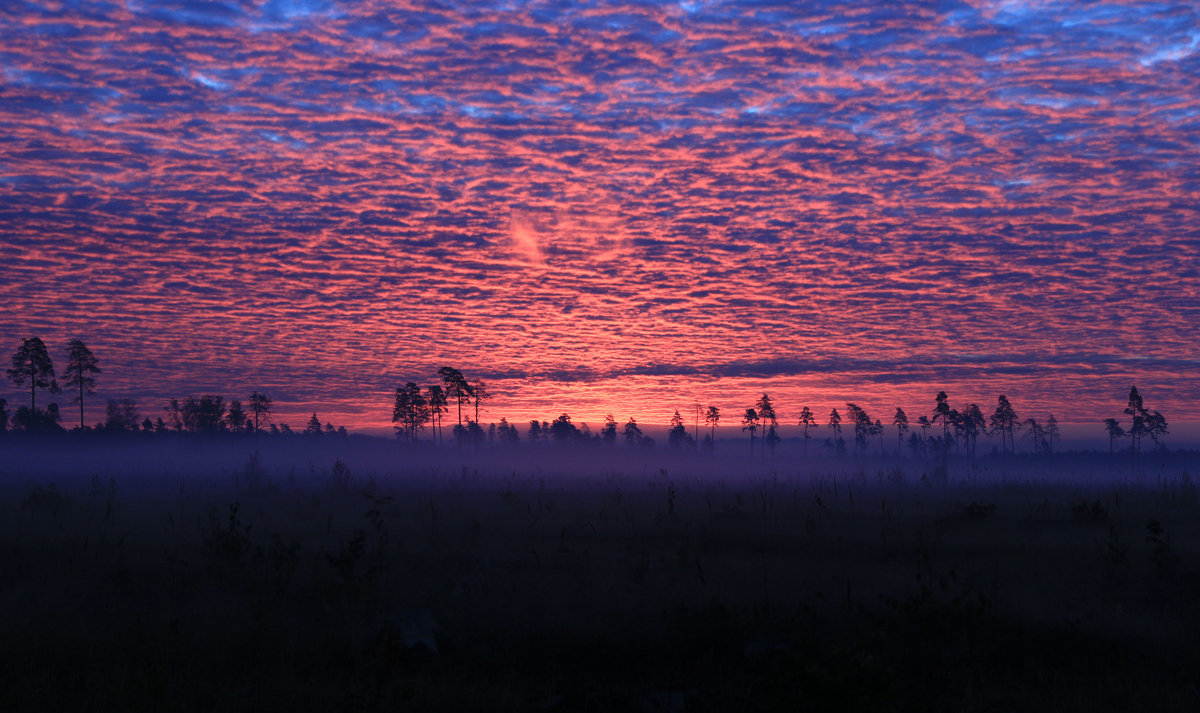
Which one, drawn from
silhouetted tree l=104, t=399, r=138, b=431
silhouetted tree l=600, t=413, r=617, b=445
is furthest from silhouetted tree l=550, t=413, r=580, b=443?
silhouetted tree l=104, t=399, r=138, b=431

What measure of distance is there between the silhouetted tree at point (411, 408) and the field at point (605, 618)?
80.1 meters

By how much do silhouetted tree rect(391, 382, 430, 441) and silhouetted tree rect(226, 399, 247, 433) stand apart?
1103 inches

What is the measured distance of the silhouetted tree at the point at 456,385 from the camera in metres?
84.2

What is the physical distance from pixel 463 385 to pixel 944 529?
237 ft

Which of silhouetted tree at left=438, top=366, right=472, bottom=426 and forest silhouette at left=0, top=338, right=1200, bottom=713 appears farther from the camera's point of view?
silhouetted tree at left=438, top=366, right=472, bottom=426

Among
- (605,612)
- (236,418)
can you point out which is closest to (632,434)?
(236,418)

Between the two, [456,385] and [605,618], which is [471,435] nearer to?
[456,385]

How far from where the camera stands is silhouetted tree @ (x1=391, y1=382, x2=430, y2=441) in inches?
3846

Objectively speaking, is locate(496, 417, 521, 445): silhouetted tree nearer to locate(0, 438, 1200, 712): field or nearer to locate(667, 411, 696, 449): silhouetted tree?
locate(667, 411, 696, 449): silhouetted tree

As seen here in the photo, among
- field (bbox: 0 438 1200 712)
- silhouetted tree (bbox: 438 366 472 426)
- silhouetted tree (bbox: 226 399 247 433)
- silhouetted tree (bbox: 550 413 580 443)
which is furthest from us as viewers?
silhouetted tree (bbox: 550 413 580 443)

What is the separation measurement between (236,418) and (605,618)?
116218 mm

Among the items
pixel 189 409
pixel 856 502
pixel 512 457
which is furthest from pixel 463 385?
pixel 856 502

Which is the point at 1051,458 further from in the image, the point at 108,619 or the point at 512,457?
the point at 108,619

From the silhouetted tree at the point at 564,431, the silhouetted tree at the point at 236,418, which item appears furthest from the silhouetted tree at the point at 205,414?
the silhouetted tree at the point at 564,431
